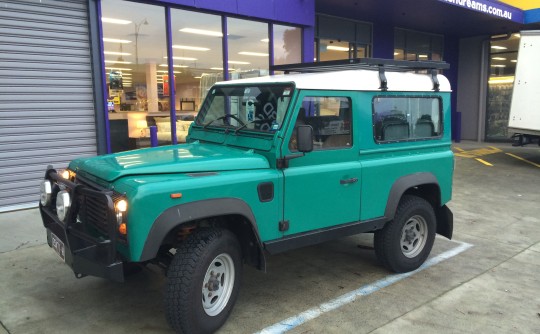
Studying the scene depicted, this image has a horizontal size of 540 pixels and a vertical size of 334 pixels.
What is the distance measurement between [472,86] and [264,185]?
16.7m

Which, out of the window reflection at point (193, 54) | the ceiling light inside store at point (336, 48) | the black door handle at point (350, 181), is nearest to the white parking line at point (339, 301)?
the black door handle at point (350, 181)

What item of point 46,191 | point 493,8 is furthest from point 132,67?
point 493,8

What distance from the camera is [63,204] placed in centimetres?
331

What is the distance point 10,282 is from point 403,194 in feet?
13.4

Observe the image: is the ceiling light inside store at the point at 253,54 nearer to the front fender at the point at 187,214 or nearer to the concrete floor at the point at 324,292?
the concrete floor at the point at 324,292

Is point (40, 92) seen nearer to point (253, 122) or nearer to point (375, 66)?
point (253, 122)

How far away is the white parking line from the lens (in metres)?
3.57

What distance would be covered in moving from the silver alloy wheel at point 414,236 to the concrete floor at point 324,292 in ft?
0.81

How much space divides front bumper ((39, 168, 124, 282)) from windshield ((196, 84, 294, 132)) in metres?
1.46

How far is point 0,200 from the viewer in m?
6.94

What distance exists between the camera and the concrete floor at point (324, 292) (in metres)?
3.62

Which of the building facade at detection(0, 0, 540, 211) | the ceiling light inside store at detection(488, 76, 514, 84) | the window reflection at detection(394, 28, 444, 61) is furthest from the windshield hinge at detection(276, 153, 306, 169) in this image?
the ceiling light inside store at detection(488, 76, 514, 84)

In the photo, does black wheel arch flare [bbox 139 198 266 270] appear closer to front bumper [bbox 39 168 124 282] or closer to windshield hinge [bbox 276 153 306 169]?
front bumper [bbox 39 168 124 282]

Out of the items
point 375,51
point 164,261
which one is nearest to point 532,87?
point 375,51
